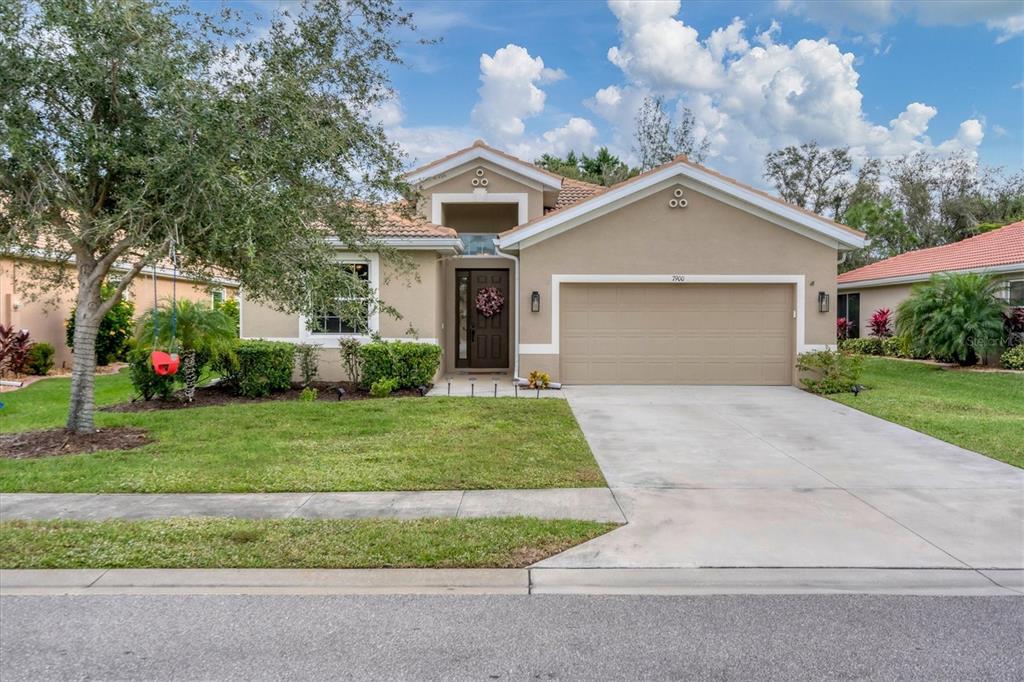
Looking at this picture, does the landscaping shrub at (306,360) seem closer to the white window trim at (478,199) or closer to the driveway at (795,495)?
the white window trim at (478,199)

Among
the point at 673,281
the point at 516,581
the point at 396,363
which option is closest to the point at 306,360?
the point at 396,363

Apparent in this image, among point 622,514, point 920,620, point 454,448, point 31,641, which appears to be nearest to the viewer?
point 31,641

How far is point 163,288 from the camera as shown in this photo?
803 inches

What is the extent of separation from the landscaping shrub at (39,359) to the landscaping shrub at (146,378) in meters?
5.74

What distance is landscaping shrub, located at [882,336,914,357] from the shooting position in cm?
1753

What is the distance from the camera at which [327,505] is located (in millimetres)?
5762

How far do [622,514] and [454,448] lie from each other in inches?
112

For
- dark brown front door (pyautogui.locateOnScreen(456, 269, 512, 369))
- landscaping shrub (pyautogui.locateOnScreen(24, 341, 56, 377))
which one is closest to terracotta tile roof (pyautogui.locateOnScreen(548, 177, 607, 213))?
dark brown front door (pyautogui.locateOnScreen(456, 269, 512, 369))

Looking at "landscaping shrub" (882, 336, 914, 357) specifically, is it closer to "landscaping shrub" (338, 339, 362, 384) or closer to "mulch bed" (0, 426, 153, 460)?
"landscaping shrub" (338, 339, 362, 384)

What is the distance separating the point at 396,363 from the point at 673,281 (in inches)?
238

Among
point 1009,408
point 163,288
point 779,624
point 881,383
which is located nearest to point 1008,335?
point 881,383

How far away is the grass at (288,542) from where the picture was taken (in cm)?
447

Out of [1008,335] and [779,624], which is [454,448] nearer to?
[779,624]

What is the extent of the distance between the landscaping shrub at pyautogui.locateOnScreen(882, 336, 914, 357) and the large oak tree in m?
16.0
